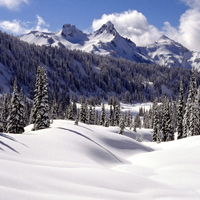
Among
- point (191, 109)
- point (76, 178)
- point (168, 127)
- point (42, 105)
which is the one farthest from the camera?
point (168, 127)

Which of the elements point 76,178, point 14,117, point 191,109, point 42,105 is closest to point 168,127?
point 191,109

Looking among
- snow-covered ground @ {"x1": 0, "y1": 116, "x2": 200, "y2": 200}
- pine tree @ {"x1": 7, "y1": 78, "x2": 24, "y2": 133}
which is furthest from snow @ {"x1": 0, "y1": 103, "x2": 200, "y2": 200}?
pine tree @ {"x1": 7, "y1": 78, "x2": 24, "y2": 133}

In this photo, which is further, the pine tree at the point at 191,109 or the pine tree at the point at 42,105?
the pine tree at the point at 191,109

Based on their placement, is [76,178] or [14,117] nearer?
[76,178]

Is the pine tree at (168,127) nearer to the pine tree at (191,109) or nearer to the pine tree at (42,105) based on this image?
the pine tree at (191,109)

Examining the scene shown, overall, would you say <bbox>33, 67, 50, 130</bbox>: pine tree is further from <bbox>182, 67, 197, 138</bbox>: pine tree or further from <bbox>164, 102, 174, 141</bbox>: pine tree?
<bbox>164, 102, 174, 141</bbox>: pine tree

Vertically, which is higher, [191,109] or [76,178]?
[191,109]

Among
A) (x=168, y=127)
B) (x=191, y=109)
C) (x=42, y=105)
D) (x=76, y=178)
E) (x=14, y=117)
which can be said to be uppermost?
(x=191, y=109)

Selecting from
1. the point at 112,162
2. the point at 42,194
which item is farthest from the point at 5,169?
the point at 112,162

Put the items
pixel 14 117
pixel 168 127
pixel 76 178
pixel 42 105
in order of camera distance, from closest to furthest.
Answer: pixel 76 178, pixel 42 105, pixel 14 117, pixel 168 127

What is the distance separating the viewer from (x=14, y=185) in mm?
6105

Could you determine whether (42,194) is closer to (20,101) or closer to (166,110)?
(20,101)

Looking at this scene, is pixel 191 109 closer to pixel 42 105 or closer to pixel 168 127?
pixel 168 127

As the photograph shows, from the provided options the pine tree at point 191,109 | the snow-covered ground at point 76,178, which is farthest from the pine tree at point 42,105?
the pine tree at point 191,109
